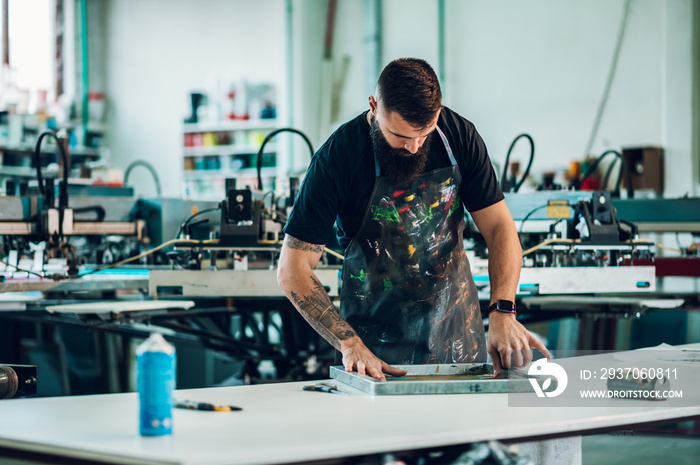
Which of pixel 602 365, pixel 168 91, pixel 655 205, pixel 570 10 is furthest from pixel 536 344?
pixel 168 91

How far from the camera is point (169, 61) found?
9.50 metres

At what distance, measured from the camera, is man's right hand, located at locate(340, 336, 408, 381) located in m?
1.75

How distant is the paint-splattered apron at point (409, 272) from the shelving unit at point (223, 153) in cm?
628

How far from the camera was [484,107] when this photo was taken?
7422mm

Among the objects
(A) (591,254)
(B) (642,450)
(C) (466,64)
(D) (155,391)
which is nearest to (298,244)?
(D) (155,391)

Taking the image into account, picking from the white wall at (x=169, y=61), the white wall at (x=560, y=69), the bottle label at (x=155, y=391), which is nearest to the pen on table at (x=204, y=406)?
the bottle label at (x=155, y=391)

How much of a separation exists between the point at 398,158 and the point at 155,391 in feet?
3.27

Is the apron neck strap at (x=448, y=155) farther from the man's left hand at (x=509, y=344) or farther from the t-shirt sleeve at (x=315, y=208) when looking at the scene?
the man's left hand at (x=509, y=344)

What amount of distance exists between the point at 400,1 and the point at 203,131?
8.42 ft

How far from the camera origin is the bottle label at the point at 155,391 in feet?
4.02

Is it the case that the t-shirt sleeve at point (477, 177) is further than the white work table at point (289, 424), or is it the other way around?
the t-shirt sleeve at point (477, 177)

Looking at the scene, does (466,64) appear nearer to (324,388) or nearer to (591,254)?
(591,254)

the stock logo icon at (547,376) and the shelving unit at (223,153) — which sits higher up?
the shelving unit at (223,153)

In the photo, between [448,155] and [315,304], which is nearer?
[315,304]
